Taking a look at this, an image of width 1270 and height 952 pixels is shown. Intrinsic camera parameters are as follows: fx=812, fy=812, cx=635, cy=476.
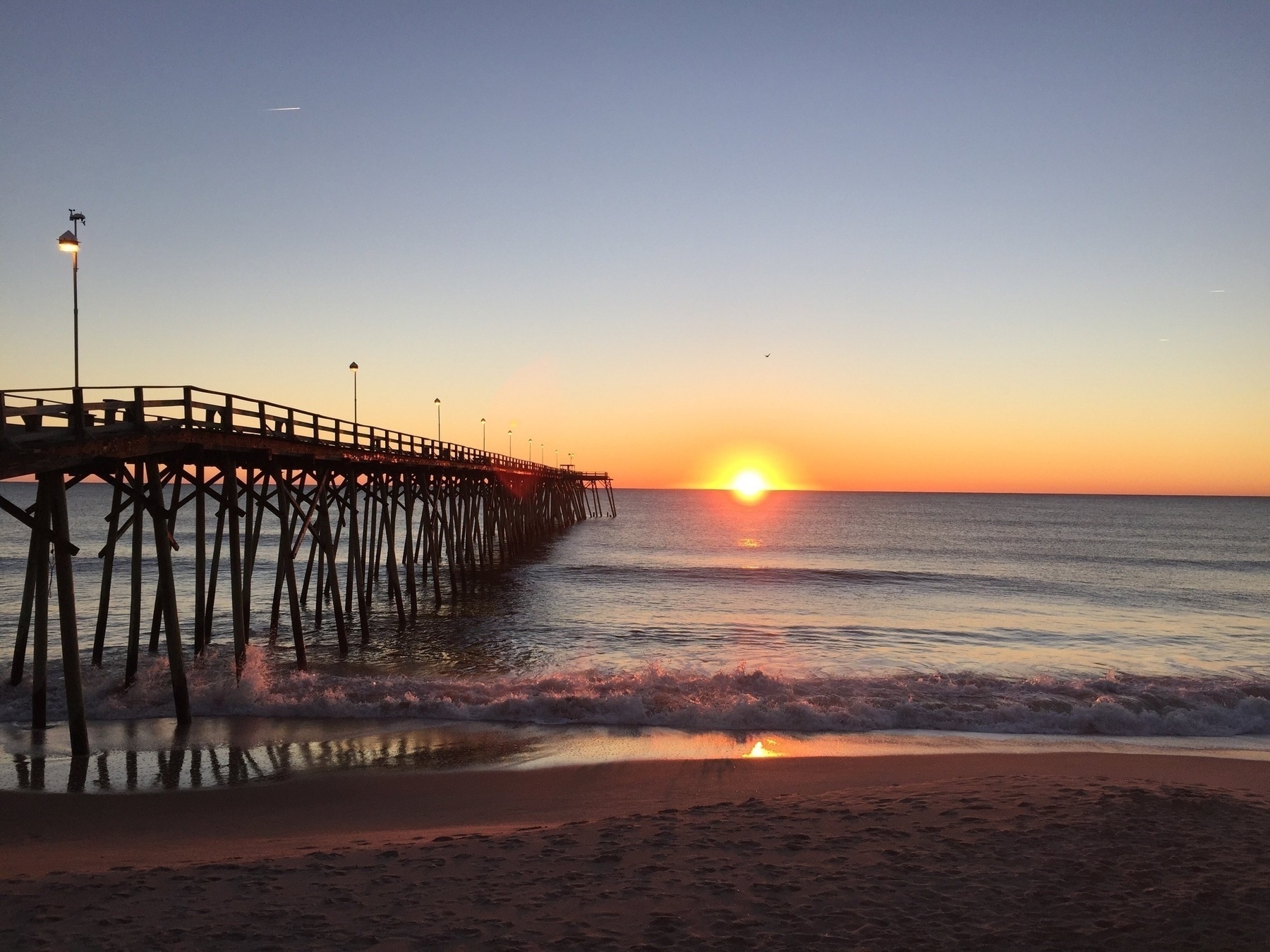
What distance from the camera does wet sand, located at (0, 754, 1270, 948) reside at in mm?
5180

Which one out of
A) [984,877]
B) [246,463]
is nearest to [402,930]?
[984,877]

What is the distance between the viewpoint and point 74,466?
9.95 m

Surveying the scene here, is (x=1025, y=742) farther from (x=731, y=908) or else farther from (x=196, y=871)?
(x=196, y=871)

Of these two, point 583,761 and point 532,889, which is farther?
point 583,761

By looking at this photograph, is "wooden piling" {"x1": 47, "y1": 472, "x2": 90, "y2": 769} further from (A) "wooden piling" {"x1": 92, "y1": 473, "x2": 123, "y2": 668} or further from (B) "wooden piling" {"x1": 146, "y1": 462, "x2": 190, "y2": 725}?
(A) "wooden piling" {"x1": 92, "y1": 473, "x2": 123, "y2": 668}

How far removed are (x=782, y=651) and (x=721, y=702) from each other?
691cm

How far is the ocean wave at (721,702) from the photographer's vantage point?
1252 centimetres

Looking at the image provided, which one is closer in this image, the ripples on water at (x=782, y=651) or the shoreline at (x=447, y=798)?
the shoreline at (x=447, y=798)

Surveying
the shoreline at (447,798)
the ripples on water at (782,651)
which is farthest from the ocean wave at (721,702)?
the shoreline at (447,798)

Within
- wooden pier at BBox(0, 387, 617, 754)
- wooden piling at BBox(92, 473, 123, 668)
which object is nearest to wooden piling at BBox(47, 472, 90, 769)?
wooden pier at BBox(0, 387, 617, 754)

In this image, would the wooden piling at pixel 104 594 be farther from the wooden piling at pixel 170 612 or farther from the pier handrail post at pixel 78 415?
the pier handrail post at pixel 78 415

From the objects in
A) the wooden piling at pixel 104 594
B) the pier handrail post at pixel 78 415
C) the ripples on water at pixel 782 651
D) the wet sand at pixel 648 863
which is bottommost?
the ripples on water at pixel 782 651

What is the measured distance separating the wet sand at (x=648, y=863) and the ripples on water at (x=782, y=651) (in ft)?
11.4

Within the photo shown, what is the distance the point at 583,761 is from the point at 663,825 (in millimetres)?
3154
